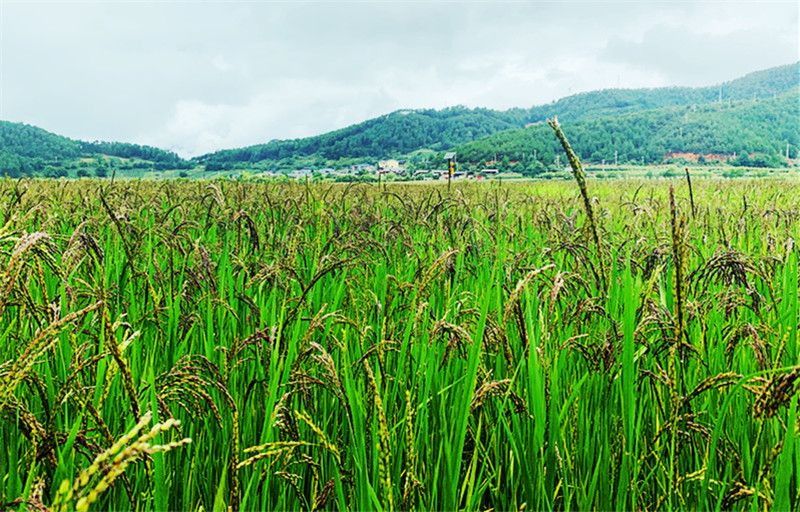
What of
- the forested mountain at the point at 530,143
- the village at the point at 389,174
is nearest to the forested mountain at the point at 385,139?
the forested mountain at the point at 530,143

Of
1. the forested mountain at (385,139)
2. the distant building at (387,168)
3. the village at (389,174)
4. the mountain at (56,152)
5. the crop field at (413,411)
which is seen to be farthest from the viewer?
the forested mountain at (385,139)

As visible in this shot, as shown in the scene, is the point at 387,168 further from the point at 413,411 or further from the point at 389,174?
the point at 389,174

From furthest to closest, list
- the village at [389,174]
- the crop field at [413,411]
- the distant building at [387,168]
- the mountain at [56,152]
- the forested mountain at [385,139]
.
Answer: the forested mountain at [385,139] → the mountain at [56,152] → the village at [389,174] → the distant building at [387,168] → the crop field at [413,411]

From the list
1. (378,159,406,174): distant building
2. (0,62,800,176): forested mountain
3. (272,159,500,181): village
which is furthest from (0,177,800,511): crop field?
(0,62,800,176): forested mountain

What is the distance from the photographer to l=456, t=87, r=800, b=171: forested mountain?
120375 mm

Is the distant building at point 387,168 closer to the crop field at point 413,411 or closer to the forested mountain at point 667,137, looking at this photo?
the crop field at point 413,411

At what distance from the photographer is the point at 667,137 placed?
140 m

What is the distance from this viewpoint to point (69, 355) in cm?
226

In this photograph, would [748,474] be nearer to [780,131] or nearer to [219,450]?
[219,450]

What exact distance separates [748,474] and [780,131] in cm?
16250

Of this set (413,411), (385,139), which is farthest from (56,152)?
(413,411)

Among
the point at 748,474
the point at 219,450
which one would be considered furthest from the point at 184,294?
the point at 748,474

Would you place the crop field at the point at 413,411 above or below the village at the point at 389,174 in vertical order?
below

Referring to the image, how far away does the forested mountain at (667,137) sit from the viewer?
12038 centimetres
